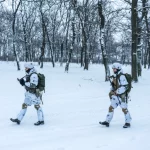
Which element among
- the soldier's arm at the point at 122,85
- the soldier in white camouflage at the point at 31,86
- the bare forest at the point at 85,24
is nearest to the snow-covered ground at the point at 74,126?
the soldier in white camouflage at the point at 31,86

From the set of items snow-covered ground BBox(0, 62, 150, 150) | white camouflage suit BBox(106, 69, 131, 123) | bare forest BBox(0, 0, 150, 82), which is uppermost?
bare forest BBox(0, 0, 150, 82)

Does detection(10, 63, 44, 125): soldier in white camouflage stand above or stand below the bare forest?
below

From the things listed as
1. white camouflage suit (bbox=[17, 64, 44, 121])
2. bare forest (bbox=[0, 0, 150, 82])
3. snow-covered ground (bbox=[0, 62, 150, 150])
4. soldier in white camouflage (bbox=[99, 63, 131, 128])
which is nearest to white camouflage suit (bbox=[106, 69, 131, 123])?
soldier in white camouflage (bbox=[99, 63, 131, 128])

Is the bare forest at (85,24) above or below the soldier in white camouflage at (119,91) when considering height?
above

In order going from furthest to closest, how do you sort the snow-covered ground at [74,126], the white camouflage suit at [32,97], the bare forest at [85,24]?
the bare forest at [85,24] → the white camouflage suit at [32,97] → the snow-covered ground at [74,126]

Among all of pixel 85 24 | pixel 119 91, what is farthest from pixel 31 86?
pixel 85 24

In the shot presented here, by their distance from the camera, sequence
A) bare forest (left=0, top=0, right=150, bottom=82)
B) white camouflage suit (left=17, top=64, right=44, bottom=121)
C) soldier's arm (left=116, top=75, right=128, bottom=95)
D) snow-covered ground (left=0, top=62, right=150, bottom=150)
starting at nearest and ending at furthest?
snow-covered ground (left=0, top=62, right=150, bottom=150)
soldier's arm (left=116, top=75, right=128, bottom=95)
white camouflage suit (left=17, top=64, right=44, bottom=121)
bare forest (left=0, top=0, right=150, bottom=82)

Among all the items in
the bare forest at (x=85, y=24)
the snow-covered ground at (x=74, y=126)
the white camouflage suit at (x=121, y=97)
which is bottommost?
the snow-covered ground at (x=74, y=126)

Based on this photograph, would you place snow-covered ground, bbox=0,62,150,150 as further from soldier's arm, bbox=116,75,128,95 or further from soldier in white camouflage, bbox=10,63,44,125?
soldier's arm, bbox=116,75,128,95

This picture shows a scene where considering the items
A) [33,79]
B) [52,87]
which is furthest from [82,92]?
[33,79]

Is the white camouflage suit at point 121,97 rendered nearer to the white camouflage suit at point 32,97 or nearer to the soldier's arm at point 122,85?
the soldier's arm at point 122,85

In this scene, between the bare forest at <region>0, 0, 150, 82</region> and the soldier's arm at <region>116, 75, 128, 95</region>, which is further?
the bare forest at <region>0, 0, 150, 82</region>

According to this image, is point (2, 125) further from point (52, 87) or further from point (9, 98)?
point (52, 87)

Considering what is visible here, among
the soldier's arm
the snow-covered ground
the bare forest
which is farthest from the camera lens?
the bare forest
